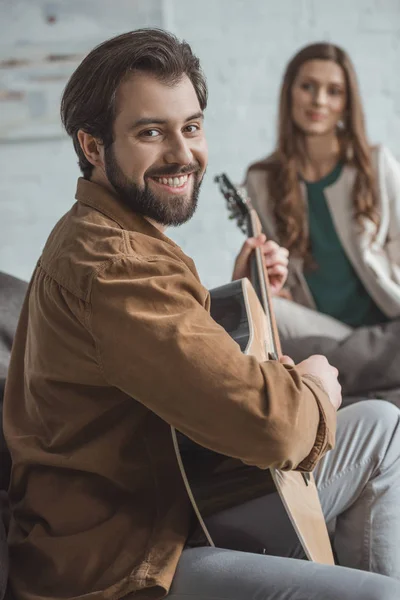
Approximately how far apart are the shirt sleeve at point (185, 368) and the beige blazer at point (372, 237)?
64.0 inches

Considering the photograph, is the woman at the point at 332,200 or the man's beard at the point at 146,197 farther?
the woman at the point at 332,200

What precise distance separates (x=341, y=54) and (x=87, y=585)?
204 centimetres

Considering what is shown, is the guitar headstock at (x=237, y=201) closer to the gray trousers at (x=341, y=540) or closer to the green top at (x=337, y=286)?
the gray trousers at (x=341, y=540)

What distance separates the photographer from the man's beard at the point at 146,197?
1.22 meters

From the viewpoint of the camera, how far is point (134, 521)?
1184 millimetres

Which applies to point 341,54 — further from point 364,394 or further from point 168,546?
point 168,546

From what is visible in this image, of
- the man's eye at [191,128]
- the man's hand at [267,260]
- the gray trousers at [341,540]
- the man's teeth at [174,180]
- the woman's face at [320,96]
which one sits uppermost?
the woman's face at [320,96]

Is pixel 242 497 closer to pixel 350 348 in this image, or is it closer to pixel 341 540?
pixel 341 540

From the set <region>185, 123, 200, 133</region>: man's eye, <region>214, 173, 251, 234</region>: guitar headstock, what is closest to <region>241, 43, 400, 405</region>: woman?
<region>214, 173, 251, 234</region>: guitar headstock

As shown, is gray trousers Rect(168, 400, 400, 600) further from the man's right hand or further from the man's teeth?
the man's teeth

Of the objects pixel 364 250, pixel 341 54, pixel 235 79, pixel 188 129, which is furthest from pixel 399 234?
pixel 188 129

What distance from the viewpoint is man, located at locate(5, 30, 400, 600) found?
106 centimetres

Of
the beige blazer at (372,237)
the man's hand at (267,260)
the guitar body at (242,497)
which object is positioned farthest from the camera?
the beige blazer at (372,237)

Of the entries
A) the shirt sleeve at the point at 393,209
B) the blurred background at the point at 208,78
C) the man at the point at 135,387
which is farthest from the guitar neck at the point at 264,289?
the blurred background at the point at 208,78
